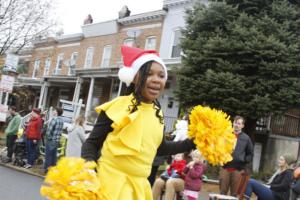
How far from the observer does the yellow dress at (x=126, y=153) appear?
2.78 m

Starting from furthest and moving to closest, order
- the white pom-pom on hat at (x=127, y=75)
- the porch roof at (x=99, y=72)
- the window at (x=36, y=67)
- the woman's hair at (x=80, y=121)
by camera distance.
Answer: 1. the window at (x=36, y=67)
2. the porch roof at (x=99, y=72)
3. the woman's hair at (x=80, y=121)
4. the white pom-pom on hat at (x=127, y=75)

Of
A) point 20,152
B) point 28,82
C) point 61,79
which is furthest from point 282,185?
point 28,82

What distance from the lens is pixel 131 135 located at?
9.30ft

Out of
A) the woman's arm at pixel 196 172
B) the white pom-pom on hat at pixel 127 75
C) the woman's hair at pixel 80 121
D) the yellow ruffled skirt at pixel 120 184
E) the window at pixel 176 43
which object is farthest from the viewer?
the window at pixel 176 43

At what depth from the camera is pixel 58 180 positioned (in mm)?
2430

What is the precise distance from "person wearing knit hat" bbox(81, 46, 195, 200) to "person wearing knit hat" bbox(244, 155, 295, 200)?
5092mm

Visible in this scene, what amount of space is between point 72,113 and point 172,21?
288 inches

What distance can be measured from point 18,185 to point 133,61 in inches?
298

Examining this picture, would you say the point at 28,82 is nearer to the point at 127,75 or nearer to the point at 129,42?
the point at 129,42

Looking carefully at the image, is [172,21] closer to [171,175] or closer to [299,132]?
[299,132]

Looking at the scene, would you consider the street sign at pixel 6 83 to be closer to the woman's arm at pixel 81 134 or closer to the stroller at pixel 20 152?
the stroller at pixel 20 152

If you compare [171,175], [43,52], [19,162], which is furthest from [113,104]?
[43,52]

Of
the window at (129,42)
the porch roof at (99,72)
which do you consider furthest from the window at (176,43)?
the window at (129,42)

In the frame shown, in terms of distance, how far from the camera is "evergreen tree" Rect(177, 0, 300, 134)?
13.7 meters
